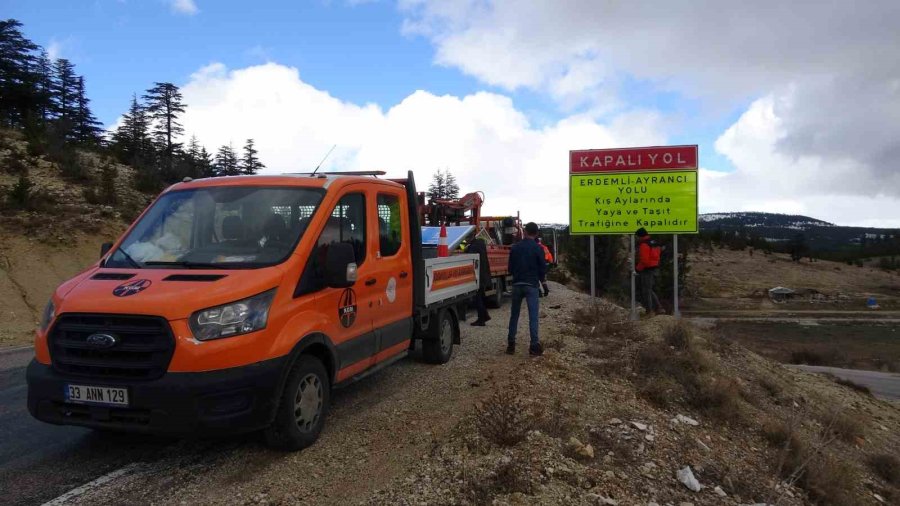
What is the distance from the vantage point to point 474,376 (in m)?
7.30

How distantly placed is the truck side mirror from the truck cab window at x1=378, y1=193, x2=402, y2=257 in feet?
3.80

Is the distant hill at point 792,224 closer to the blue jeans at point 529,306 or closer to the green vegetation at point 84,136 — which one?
the green vegetation at point 84,136

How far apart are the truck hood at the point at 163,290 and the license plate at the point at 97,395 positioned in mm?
528

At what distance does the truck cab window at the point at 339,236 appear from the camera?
4.70 metres

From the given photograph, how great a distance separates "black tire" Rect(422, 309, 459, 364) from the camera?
7.71 m

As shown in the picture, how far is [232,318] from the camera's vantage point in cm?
402

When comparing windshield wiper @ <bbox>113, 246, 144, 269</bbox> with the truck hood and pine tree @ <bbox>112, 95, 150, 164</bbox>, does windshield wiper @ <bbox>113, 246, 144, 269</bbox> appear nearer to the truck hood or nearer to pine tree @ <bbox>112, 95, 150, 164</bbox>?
the truck hood

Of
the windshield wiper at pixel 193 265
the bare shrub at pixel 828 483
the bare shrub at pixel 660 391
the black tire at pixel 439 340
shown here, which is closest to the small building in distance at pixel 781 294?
the bare shrub at pixel 660 391

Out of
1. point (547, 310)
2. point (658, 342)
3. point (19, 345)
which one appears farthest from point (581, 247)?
point (19, 345)

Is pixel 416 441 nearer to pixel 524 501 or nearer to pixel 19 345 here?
pixel 524 501

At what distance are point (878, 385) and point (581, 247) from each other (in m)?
19.3

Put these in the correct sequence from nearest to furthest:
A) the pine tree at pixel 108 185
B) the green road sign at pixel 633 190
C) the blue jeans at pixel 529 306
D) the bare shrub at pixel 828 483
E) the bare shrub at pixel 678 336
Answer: the bare shrub at pixel 828 483 < the blue jeans at pixel 529 306 < the bare shrub at pixel 678 336 < the green road sign at pixel 633 190 < the pine tree at pixel 108 185

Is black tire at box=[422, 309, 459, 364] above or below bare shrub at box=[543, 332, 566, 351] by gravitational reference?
above

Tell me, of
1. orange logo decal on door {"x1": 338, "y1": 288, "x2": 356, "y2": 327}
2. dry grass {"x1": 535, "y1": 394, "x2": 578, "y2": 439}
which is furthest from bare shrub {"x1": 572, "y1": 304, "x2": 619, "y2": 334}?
orange logo decal on door {"x1": 338, "y1": 288, "x2": 356, "y2": 327}
